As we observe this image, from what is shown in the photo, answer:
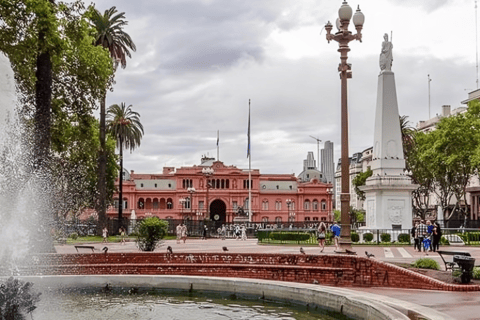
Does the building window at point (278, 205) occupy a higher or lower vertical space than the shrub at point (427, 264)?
higher

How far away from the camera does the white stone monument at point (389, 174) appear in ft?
105

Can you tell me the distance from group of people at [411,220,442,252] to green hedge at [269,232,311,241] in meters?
9.20

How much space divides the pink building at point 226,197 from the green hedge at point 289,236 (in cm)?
6965

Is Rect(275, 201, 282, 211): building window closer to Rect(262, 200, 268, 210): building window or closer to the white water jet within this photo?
Rect(262, 200, 268, 210): building window

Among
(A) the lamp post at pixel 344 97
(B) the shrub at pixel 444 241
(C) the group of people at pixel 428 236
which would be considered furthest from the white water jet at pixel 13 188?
(B) the shrub at pixel 444 241

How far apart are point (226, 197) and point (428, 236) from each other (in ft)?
274

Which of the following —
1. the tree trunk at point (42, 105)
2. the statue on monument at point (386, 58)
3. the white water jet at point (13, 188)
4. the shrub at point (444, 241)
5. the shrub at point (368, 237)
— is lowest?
the shrub at point (444, 241)

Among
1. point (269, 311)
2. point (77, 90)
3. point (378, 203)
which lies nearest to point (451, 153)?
point (378, 203)

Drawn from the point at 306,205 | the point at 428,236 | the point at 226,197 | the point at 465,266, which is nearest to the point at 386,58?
the point at 428,236

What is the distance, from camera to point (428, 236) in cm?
2598

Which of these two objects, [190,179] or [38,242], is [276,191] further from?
[38,242]

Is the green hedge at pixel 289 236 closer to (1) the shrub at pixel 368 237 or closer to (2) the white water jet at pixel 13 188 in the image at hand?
(1) the shrub at pixel 368 237

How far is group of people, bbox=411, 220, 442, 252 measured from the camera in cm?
2497

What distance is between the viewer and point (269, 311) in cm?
1269
